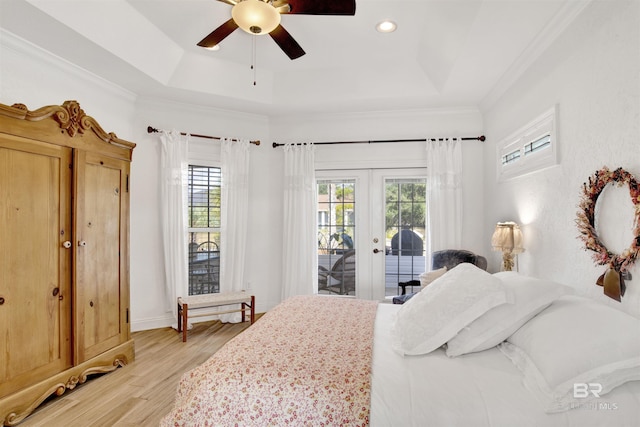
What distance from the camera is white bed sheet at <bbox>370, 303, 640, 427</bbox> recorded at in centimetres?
109

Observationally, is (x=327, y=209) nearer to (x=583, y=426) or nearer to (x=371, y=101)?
(x=371, y=101)

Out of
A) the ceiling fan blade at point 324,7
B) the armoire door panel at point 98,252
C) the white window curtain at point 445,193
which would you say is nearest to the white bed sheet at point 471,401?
the ceiling fan blade at point 324,7

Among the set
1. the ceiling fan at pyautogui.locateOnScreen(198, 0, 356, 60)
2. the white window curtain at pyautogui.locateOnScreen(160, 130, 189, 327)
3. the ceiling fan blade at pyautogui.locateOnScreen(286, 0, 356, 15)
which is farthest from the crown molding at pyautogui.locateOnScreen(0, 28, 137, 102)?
the ceiling fan blade at pyautogui.locateOnScreen(286, 0, 356, 15)

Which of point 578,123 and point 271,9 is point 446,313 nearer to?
point 578,123

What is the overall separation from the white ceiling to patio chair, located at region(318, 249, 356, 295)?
74.4 inches

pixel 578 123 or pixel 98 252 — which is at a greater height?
pixel 578 123

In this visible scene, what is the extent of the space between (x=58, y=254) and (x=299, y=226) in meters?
2.47

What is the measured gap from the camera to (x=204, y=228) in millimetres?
4094

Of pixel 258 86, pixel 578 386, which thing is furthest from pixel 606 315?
pixel 258 86

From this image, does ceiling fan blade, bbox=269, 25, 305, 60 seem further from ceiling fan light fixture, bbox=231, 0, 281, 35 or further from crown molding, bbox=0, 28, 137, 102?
crown molding, bbox=0, 28, 137, 102

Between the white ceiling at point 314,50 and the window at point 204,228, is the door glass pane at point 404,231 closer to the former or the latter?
the white ceiling at point 314,50

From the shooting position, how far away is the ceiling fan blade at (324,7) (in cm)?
198

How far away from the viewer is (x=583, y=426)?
1082 mm

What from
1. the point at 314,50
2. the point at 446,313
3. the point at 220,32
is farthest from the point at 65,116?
the point at 446,313
